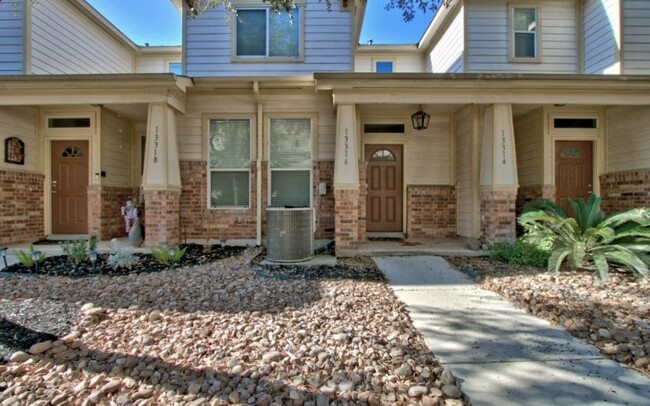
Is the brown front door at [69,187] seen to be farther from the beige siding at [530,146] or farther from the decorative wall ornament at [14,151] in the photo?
the beige siding at [530,146]

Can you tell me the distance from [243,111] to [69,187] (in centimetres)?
413

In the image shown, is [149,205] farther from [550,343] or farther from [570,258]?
[570,258]

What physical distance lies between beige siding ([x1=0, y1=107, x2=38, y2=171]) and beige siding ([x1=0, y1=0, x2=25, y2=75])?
117 centimetres

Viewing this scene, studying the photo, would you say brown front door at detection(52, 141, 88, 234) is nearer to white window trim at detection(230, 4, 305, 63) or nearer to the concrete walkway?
white window trim at detection(230, 4, 305, 63)

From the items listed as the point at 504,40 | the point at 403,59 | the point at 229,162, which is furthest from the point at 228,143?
the point at 403,59

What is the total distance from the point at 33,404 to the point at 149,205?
4929 millimetres

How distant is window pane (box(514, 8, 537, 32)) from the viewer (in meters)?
8.73

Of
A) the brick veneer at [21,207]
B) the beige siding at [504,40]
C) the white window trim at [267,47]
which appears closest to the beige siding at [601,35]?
the beige siding at [504,40]

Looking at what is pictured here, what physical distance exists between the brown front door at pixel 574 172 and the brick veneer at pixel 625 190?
29cm

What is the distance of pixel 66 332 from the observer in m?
2.90

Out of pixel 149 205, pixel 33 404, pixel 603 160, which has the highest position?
pixel 603 160

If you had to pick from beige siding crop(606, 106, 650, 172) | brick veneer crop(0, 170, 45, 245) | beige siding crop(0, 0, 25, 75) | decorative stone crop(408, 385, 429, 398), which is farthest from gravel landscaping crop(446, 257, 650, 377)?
beige siding crop(0, 0, 25, 75)

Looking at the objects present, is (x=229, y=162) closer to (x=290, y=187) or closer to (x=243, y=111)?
(x=243, y=111)

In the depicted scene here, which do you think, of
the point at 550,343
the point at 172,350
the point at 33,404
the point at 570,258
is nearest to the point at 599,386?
the point at 550,343
